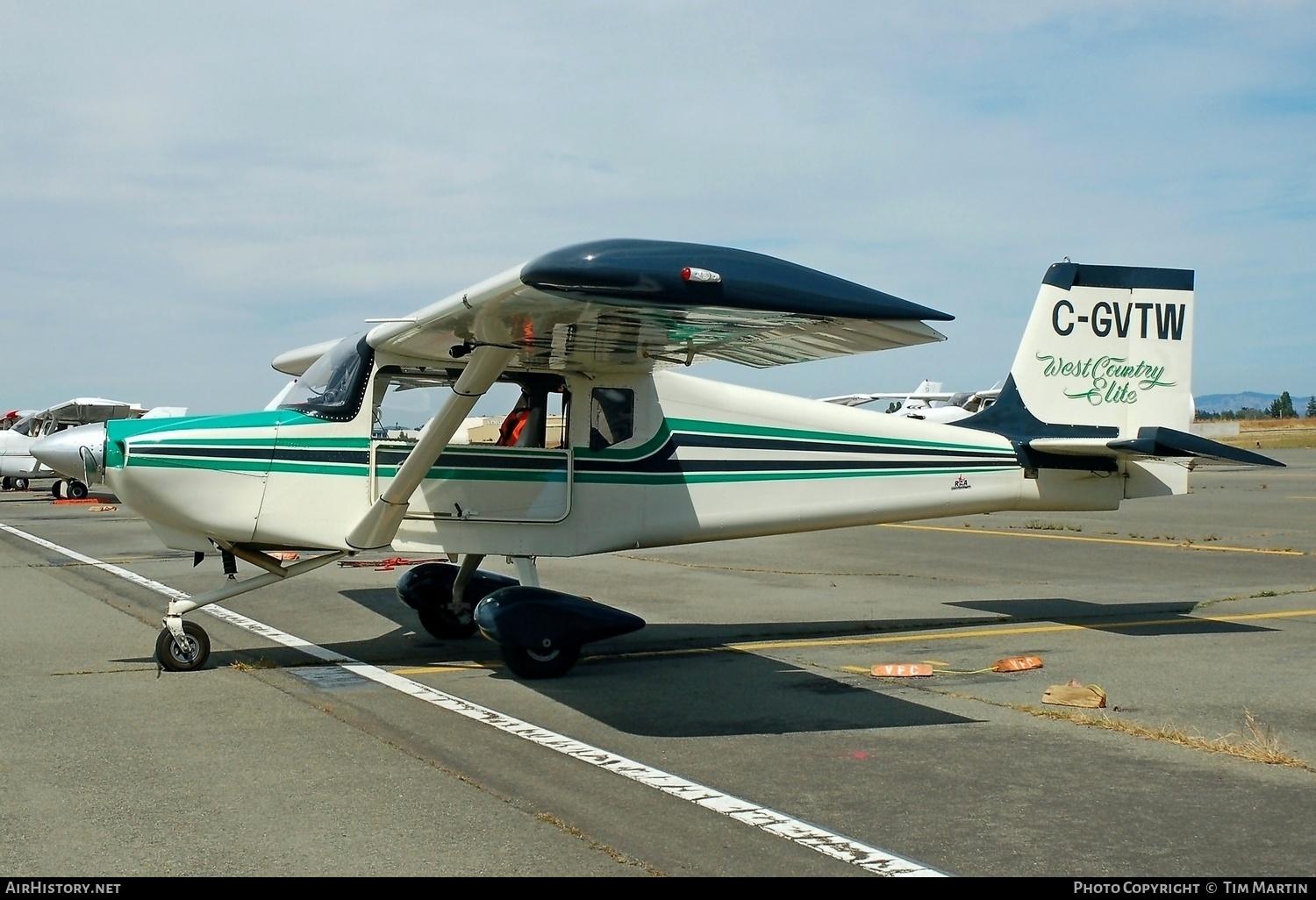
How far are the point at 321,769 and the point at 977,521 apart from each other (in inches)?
704

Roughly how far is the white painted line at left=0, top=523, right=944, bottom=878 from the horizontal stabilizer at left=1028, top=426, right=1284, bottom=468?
5.09 metres

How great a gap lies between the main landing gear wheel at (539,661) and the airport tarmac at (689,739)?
117 millimetres

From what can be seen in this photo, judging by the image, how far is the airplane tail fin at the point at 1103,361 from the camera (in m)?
9.42

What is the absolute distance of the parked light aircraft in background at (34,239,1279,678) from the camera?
725 centimetres

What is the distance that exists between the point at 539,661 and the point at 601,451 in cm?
158

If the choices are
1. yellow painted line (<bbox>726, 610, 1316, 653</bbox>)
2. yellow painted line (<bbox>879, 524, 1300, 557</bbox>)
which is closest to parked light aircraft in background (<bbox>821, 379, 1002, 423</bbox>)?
yellow painted line (<bbox>879, 524, 1300, 557</bbox>)

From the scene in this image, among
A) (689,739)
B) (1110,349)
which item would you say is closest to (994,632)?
(1110,349)

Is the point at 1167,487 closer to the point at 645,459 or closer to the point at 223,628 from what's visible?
the point at 645,459

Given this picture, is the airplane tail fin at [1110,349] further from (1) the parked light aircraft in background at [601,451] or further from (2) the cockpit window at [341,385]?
(2) the cockpit window at [341,385]

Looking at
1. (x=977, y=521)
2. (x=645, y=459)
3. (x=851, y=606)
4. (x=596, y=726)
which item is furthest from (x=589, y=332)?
(x=977, y=521)

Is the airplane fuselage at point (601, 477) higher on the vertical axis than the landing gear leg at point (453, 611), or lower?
higher

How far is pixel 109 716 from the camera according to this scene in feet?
20.5

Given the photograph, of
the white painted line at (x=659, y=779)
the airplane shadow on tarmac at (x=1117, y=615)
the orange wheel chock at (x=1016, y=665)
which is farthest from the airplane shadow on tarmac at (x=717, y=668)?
the orange wheel chock at (x=1016, y=665)
